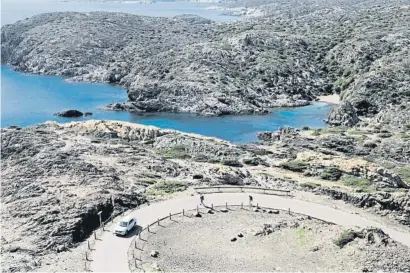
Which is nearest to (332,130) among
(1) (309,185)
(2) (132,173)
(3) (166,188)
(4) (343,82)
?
(4) (343,82)

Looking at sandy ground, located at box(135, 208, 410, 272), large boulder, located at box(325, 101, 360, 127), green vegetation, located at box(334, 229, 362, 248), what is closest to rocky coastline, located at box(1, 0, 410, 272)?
large boulder, located at box(325, 101, 360, 127)

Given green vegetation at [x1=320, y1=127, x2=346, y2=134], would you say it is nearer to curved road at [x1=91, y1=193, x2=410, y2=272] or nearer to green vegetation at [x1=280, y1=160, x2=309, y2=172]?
green vegetation at [x1=280, y1=160, x2=309, y2=172]

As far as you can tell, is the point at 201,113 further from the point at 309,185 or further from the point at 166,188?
the point at 166,188

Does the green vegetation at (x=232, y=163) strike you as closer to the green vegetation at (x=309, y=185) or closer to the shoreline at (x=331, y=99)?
the green vegetation at (x=309, y=185)

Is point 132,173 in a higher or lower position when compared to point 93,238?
lower

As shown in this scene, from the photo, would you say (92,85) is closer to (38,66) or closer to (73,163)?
(38,66)

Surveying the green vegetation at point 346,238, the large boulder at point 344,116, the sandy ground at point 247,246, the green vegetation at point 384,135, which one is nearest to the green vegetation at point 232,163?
the sandy ground at point 247,246
